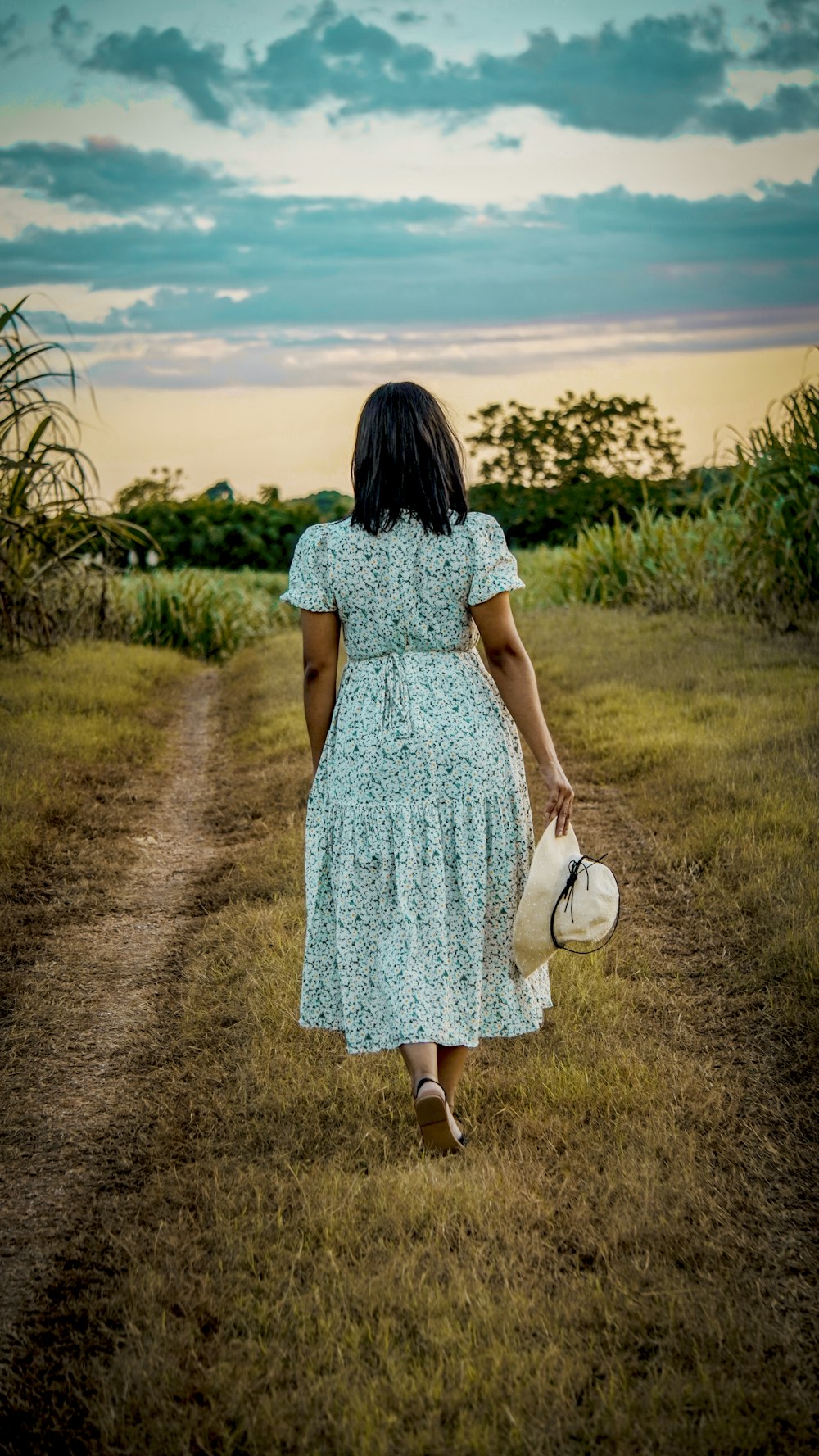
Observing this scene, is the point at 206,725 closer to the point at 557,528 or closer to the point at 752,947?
the point at 752,947

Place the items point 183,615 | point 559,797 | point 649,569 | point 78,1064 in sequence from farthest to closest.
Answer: point 183,615 → point 649,569 → point 78,1064 → point 559,797

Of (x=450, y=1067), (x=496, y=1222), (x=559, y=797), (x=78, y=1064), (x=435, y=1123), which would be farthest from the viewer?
(x=78, y=1064)

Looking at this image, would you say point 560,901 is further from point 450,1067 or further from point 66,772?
point 66,772

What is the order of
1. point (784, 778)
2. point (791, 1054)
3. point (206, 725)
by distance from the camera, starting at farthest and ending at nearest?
1. point (206, 725)
2. point (784, 778)
3. point (791, 1054)

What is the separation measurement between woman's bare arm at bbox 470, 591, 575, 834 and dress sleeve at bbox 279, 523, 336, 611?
0.40m

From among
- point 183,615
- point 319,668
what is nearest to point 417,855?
point 319,668

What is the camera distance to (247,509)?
25.2 m

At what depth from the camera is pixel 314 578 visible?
3156 millimetres

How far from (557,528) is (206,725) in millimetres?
20809

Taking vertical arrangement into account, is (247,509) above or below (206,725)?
above

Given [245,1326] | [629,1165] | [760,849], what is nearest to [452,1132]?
[629,1165]

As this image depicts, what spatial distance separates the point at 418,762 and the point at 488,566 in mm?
544

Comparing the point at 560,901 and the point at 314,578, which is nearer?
the point at 560,901

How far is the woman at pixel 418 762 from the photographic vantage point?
304 centimetres
